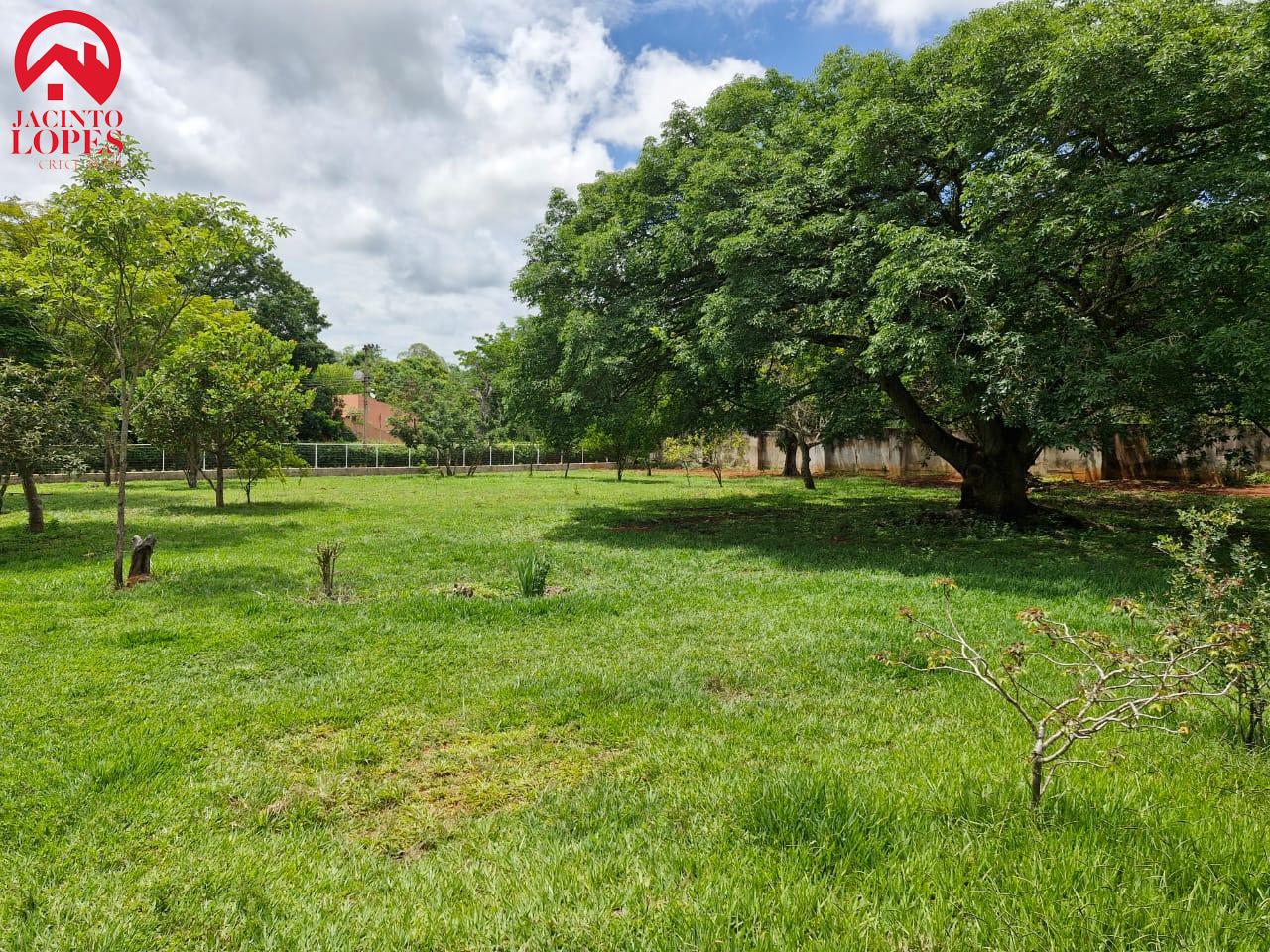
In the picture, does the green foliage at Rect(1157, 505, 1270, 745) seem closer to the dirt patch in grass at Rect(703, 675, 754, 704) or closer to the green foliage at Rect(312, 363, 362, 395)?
the dirt patch in grass at Rect(703, 675, 754, 704)

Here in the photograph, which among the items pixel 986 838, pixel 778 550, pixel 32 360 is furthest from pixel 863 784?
pixel 32 360

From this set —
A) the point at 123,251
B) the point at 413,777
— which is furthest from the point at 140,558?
the point at 413,777

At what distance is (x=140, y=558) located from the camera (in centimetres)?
675

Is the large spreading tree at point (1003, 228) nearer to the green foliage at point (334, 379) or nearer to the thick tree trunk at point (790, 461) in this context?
the thick tree trunk at point (790, 461)

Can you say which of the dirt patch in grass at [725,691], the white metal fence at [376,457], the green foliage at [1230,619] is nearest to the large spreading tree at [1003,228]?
the green foliage at [1230,619]

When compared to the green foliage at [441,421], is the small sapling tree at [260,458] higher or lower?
lower

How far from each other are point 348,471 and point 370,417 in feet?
73.8

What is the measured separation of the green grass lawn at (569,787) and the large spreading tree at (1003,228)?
2.69m

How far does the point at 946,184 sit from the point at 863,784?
956 centimetres

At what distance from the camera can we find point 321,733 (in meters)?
3.33

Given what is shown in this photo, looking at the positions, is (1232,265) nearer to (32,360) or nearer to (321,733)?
(321,733)

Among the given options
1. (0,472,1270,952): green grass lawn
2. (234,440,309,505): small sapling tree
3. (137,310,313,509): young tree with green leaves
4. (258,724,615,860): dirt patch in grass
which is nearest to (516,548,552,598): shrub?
(0,472,1270,952): green grass lawn

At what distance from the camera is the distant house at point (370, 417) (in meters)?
44.4

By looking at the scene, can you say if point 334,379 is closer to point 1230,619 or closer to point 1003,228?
point 1003,228
